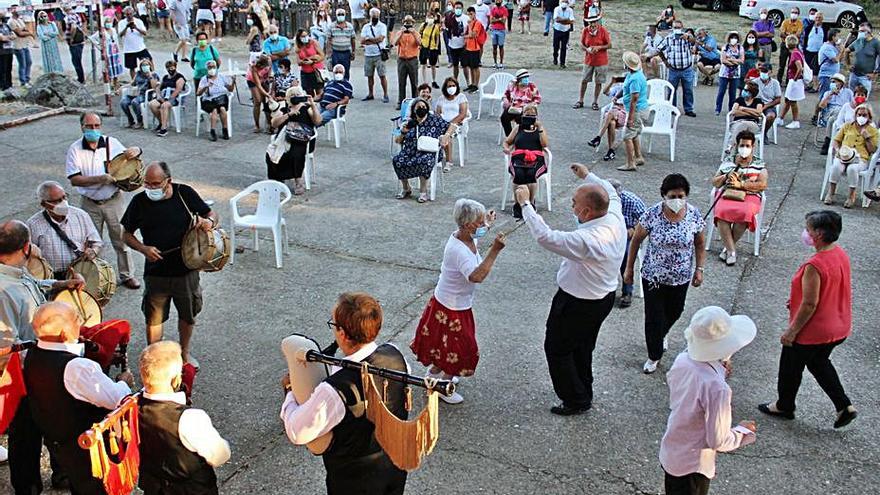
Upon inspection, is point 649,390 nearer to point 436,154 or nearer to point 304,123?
point 436,154

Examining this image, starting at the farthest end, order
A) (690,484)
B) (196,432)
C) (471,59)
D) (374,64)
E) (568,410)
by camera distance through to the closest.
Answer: (471,59) < (374,64) < (568,410) < (690,484) < (196,432)

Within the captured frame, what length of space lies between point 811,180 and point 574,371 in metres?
7.44

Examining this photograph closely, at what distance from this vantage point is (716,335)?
3.77 meters

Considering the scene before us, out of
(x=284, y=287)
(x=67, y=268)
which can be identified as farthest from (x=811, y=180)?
(x=67, y=268)

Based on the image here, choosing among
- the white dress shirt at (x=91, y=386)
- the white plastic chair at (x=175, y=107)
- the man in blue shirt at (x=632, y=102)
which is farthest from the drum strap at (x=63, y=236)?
the white plastic chair at (x=175, y=107)

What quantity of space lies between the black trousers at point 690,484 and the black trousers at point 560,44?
16629 millimetres

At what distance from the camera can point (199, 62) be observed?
14.2m

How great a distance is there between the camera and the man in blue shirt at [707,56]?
57.0ft

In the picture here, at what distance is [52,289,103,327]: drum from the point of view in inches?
202

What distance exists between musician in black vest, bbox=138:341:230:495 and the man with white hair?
2.78 metres

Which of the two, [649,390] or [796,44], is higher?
[796,44]

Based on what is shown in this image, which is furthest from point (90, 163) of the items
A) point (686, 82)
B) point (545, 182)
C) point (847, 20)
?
point (847, 20)

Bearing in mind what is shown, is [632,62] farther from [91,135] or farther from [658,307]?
[91,135]

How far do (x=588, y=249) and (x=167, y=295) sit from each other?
2965mm
